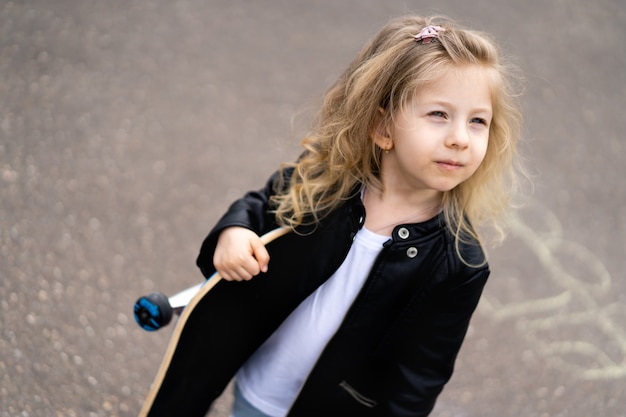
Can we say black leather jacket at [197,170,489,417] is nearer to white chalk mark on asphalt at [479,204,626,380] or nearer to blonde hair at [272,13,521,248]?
blonde hair at [272,13,521,248]

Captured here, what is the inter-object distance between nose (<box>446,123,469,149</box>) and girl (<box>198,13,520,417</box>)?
0.03 m

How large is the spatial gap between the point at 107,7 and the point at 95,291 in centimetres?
258

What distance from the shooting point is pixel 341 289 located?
5.64ft

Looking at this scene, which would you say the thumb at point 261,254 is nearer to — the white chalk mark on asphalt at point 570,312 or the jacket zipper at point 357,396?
the jacket zipper at point 357,396

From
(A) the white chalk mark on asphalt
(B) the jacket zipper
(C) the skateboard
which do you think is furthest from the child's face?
(A) the white chalk mark on asphalt

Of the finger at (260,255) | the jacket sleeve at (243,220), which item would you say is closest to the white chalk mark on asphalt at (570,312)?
the jacket sleeve at (243,220)

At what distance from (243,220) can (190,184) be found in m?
1.91

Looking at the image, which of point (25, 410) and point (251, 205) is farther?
point (25, 410)

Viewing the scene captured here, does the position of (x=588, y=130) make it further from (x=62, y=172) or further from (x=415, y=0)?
(x=62, y=172)

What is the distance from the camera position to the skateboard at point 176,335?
1718 millimetres

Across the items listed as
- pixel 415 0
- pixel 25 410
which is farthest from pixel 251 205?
pixel 415 0

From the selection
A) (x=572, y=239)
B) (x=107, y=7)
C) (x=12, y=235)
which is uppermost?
(x=107, y=7)

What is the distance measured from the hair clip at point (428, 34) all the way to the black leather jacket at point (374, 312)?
0.42 metres

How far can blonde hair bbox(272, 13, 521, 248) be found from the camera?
1586 mm
